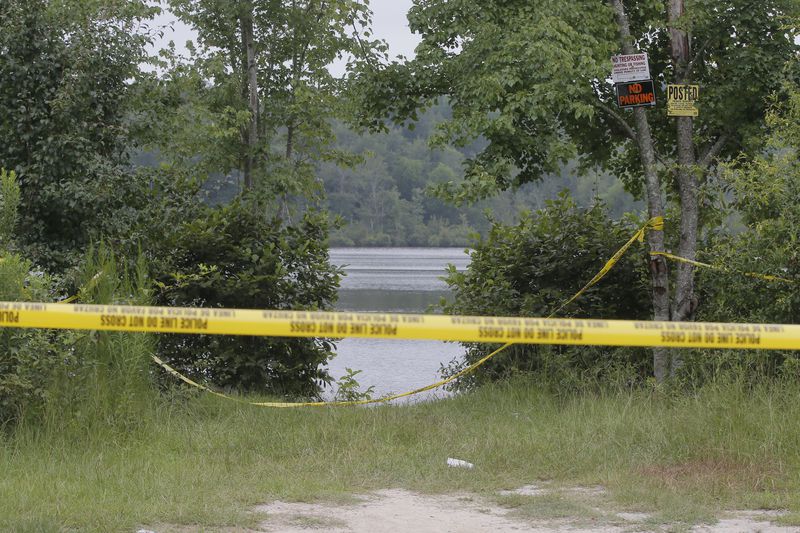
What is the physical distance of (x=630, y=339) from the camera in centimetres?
527

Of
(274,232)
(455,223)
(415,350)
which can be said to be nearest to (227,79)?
(415,350)

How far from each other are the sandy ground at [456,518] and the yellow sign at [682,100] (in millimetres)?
5263

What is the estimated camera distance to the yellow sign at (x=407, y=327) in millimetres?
5305

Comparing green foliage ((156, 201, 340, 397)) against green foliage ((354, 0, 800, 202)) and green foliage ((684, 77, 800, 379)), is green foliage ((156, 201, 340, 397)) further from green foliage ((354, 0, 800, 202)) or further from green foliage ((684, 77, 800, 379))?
green foliage ((684, 77, 800, 379))

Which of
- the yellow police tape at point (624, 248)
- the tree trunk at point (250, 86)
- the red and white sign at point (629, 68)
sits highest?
the tree trunk at point (250, 86)

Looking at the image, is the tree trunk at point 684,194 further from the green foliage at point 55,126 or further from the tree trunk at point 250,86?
the tree trunk at point 250,86

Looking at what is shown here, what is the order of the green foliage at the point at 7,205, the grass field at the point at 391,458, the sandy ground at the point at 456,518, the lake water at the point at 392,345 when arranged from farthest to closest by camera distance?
the lake water at the point at 392,345 < the green foliage at the point at 7,205 < the grass field at the point at 391,458 < the sandy ground at the point at 456,518

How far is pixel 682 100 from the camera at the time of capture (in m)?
10.3

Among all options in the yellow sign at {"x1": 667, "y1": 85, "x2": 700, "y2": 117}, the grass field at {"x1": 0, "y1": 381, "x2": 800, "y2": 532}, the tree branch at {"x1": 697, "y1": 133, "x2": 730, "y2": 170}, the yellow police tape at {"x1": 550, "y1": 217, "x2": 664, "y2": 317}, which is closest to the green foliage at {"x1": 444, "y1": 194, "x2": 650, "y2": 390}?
the yellow police tape at {"x1": 550, "y1": 217, "x2": 664, "y2": 317}

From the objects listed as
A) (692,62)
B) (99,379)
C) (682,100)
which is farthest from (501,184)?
(99,379)

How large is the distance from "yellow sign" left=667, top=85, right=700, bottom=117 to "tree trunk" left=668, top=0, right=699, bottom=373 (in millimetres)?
271

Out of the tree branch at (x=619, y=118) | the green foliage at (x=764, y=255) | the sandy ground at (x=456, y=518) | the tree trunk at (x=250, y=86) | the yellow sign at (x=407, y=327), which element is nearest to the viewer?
the yellow sign at (x=407, y=327)

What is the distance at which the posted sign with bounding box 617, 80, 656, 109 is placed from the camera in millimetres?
10141

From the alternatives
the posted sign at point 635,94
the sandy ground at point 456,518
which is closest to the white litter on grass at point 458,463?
the sandy ground at point 456,518
